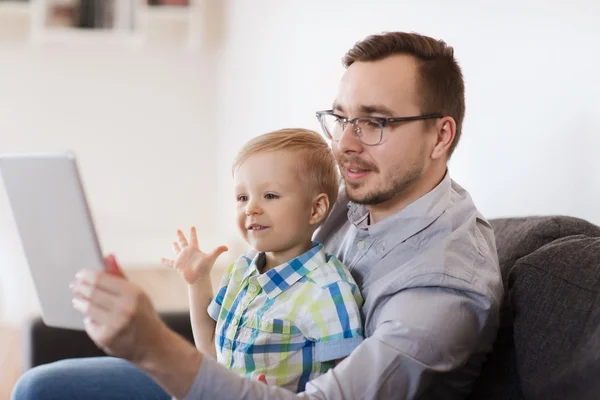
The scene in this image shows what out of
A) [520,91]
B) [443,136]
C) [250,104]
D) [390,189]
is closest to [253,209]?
[390,189]

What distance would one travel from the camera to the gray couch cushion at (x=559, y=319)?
3.93 feet

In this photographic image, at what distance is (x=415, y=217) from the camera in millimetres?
1530

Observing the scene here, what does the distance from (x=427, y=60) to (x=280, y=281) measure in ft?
1.60

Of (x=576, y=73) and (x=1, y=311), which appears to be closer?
(x=576, y=73)

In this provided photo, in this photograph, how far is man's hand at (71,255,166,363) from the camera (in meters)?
1.04

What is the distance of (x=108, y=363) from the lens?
1862 mm

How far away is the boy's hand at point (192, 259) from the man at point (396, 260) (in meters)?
0.27

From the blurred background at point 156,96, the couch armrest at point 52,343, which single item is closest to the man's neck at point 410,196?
the couch armrest at point 52,343

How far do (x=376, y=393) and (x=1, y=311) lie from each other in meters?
4.02

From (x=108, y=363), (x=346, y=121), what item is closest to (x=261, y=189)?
(x=346, y=121)

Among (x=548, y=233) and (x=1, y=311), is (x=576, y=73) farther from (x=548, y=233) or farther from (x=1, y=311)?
(x=1, y=311)

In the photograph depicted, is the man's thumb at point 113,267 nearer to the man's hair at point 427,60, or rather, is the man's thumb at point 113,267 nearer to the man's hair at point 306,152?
the man's hair at point 306,152

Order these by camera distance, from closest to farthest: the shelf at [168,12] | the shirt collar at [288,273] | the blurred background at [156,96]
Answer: the shirt collar at [288,273] < the blurred background at [156,96] < the shelf at [168,12]

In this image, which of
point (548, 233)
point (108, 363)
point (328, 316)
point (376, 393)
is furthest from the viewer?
point (108, 363)
